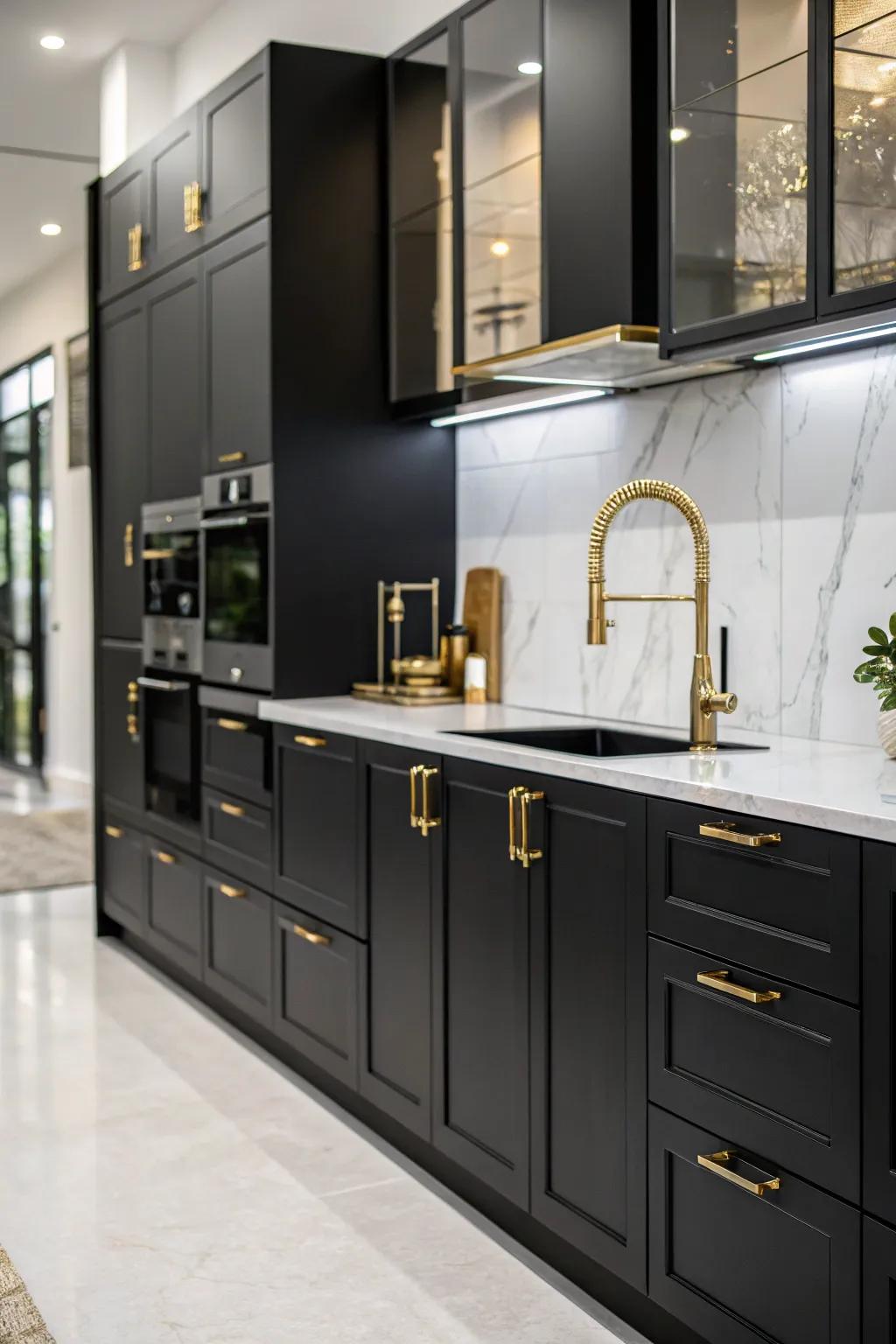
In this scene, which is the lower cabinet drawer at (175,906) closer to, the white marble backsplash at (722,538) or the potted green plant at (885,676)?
the white marble backsplash at (722,538)

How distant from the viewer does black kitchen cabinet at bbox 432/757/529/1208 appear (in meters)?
2.59

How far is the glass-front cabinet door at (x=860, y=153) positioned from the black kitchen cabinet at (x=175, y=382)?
2.28m

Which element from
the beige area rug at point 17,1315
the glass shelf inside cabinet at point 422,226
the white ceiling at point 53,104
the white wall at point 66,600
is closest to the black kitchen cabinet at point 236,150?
the glass shelf inside cabinet at point 422,226

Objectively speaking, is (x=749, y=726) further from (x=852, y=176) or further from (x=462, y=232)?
(x=462, y=232)

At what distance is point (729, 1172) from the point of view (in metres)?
2.03

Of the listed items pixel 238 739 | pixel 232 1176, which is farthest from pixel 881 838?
pixel 238 739

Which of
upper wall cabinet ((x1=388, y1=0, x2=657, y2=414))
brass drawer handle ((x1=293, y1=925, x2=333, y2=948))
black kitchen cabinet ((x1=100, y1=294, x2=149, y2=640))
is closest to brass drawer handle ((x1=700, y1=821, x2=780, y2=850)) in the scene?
upper wall cabinet ((x1=388, y1=0, x2=657, y2=414))

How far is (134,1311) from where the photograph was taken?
7.89 ft

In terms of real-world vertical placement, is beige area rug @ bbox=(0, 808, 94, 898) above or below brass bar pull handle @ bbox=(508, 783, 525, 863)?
below

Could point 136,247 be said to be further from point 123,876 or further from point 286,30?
point 123,876

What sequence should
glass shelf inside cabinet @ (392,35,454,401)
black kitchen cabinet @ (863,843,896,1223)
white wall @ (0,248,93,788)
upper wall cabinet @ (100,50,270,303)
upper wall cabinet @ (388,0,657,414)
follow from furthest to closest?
1. white wall @ (0,248,93,788)
2. upper wall cabinet @ (100,50,270,303)
3. glass shelf inside cabinet @ (392,35,454,401)
4. upper wall cabinet @ (388,0,657,414)
5. black kitchen cabinet @ (863,843,896,1223)

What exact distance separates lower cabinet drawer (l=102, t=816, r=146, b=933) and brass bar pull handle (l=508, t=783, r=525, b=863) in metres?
2.35

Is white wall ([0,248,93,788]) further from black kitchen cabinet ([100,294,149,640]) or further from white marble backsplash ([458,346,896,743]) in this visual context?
white marble backsplash ([458,346,896,743])

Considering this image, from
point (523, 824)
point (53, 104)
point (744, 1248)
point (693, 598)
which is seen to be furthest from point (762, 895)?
point (53, 104)
